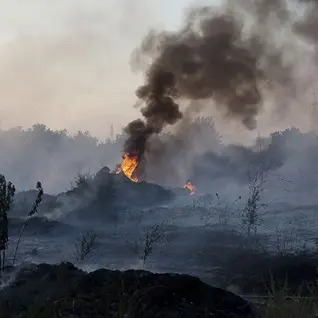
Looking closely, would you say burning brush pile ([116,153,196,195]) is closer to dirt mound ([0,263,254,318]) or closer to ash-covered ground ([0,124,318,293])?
ash-covered ground ([0,124,318,293])

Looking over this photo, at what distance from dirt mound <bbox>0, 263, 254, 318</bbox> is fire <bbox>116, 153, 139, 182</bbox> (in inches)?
2123

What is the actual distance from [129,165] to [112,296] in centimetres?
6561

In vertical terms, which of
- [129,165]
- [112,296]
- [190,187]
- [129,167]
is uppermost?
[190,187]

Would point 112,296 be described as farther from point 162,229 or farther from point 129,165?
point 129,165

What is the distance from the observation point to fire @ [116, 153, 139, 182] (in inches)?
2932

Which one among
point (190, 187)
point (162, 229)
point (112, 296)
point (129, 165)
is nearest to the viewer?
point (112, 296)

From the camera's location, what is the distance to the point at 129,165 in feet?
250

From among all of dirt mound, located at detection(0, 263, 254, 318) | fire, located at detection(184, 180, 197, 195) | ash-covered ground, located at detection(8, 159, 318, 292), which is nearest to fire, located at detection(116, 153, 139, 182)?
ash-covered ground, located at detection(8, 159, 318, 292)

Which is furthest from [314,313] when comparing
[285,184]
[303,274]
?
[285,184]

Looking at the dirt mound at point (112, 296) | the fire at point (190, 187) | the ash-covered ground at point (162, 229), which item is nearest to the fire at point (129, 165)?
the ash-covered ground at point (162, 229)

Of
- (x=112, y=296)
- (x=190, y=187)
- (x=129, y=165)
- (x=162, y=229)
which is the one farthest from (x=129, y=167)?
(x=112, y=296)

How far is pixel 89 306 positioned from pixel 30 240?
4177 cm

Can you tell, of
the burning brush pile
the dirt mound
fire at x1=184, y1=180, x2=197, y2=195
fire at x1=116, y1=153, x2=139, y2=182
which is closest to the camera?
the dirt mound

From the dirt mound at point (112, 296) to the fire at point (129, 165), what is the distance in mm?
53920
